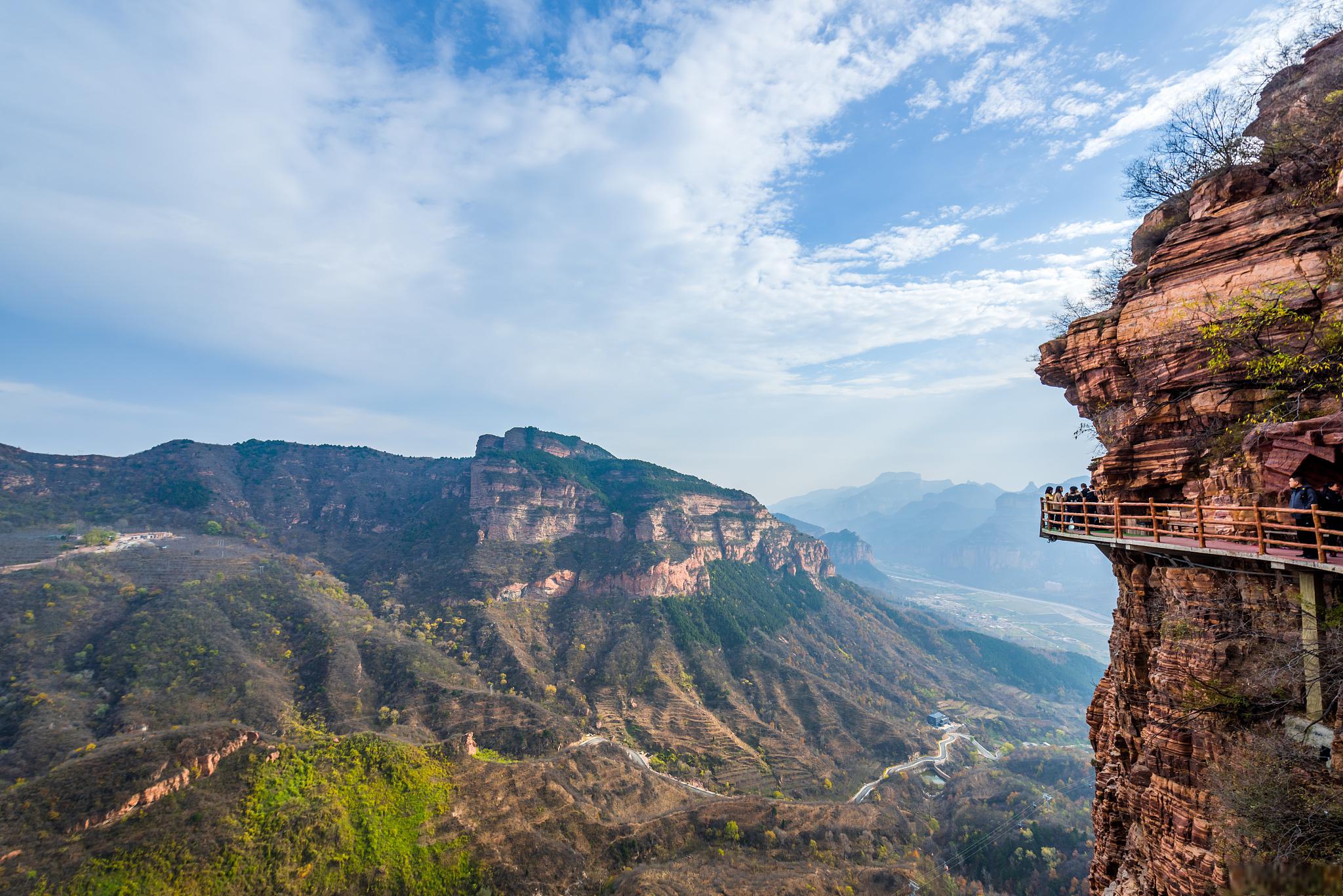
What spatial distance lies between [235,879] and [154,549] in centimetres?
8083

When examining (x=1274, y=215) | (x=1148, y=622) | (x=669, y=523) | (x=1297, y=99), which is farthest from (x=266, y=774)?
(x=669, y=523)

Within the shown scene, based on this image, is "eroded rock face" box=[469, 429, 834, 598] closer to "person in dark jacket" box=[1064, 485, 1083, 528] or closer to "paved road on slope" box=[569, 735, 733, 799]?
"paved road on slope" box=[569, 735, 733, 799]

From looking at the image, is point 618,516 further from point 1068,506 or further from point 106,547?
point 1068,506

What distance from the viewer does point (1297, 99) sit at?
1772 centimetres

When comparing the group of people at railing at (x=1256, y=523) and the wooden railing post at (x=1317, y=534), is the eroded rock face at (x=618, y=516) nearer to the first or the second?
the group of people at railing at (x=1256, y=523)

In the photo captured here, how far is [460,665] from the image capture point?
277ft

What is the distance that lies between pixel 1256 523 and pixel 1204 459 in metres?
5.43

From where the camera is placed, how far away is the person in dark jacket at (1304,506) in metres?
11.2

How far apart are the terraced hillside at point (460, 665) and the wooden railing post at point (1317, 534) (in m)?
44.0

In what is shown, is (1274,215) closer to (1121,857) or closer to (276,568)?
(1121,857)

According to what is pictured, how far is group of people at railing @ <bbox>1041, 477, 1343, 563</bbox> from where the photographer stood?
34.4ft

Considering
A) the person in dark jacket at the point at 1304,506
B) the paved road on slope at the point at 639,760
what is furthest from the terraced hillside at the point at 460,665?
the person in dark jacket at the point at 1304,506

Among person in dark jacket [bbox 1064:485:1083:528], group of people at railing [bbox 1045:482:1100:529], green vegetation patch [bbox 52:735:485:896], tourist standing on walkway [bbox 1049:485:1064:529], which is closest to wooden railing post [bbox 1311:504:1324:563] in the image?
person in dark jacket [bbox 1064:485:1083:528]

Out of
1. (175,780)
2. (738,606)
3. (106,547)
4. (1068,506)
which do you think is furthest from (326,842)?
(738,606)
